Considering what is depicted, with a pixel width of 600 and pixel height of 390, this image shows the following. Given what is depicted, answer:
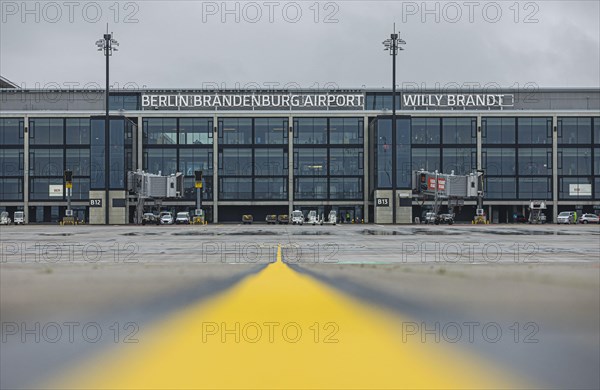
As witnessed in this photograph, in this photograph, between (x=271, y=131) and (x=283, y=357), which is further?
(x=271, y=131)

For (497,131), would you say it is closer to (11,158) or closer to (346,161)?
(346,161)

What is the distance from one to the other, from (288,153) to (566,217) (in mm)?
45796

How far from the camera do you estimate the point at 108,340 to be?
5.17 meters

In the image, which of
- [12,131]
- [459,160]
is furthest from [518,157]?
[12,131]

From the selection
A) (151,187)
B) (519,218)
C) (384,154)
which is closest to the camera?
(151,187)

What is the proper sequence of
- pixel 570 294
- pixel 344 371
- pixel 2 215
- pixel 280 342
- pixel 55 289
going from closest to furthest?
pixel 344 371
pixel 280 342
pixel 570 294
pixel 55 289
pixel 2 215

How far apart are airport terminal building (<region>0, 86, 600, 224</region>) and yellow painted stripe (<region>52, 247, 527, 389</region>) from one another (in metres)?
76.0

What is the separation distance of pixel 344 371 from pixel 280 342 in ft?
2.98

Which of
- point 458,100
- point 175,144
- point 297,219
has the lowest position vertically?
point 297,219

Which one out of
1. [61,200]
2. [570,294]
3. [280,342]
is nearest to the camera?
[280,342]

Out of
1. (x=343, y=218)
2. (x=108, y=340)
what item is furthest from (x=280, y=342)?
(x=343, y=218)

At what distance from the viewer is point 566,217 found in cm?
7525

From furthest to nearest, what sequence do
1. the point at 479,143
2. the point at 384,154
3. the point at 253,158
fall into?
the point at 253,158 < the point at 479,143 < the point at 384,154

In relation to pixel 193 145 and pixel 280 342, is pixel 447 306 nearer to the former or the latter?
pixel 280 342
